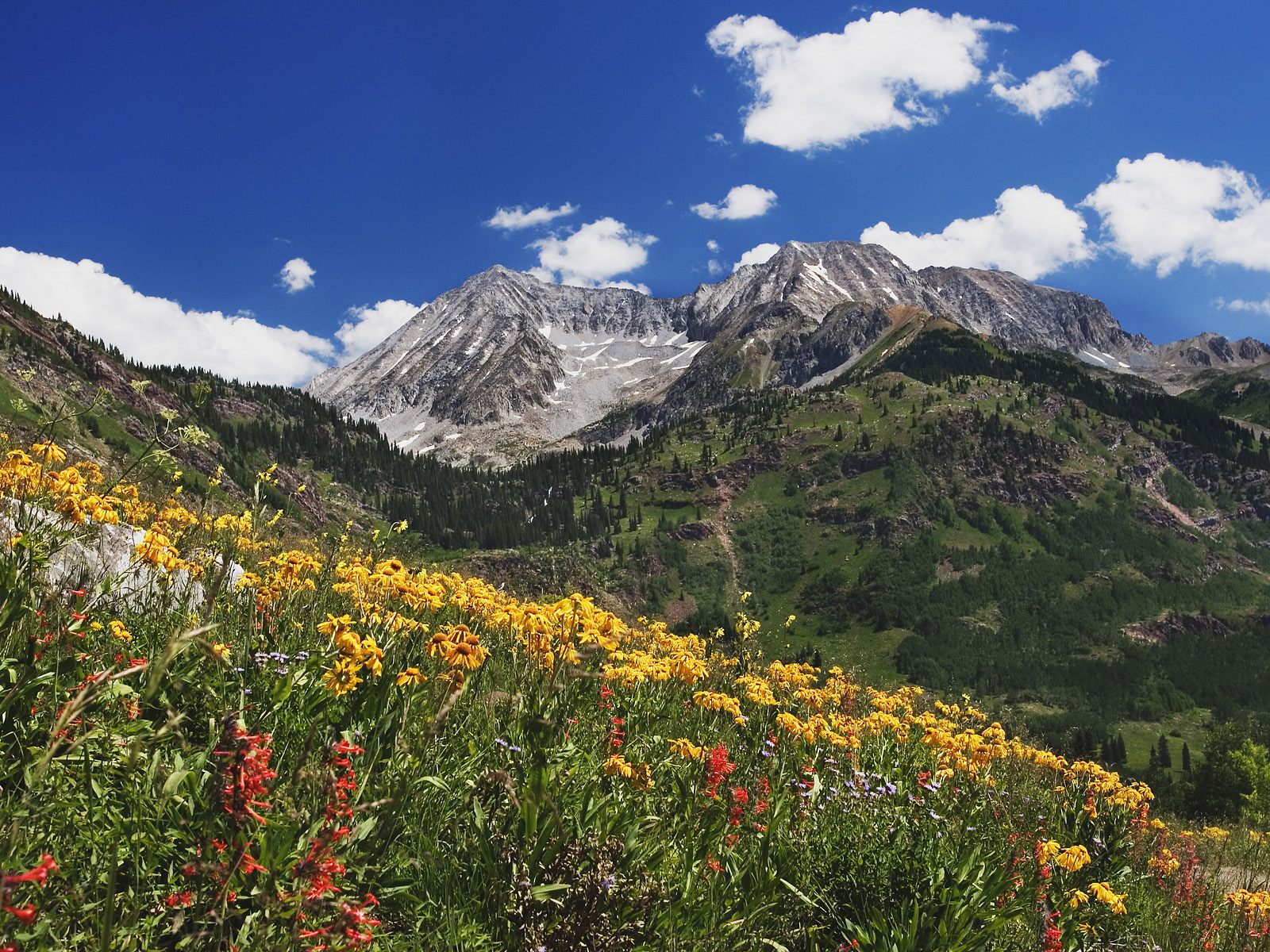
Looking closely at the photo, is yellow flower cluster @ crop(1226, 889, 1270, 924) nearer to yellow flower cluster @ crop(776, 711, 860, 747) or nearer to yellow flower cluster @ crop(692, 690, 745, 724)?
yellow flower cluster @ crop(776, 711, 860, 747)

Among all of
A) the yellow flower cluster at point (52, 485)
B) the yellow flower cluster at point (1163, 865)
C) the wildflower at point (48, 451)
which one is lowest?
the yellow flower cluster at point (1163, 865)

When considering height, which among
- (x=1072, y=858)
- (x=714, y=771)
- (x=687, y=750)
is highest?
(x=687, y=750)

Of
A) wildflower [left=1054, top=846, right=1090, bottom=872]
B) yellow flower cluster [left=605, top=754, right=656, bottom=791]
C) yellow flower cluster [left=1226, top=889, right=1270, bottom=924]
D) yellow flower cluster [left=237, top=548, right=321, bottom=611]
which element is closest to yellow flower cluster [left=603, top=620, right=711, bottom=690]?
yellow flower cluster [left=605, top=754, right=656, bottom=791]

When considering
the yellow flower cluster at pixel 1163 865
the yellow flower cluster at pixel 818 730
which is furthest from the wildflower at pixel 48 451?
the yellow flower cluster at pixel 1163 865

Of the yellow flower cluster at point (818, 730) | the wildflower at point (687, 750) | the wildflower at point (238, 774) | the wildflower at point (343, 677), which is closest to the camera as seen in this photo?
the wildflower at point (238, 774)

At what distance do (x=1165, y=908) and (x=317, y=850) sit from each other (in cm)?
1097

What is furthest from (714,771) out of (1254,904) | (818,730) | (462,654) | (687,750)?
(1254,904)

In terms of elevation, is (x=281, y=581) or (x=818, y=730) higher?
(x=281, y=581)

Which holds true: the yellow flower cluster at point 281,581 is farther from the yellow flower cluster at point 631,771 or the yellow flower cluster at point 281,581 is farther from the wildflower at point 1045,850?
the wildflower at point 1045,850

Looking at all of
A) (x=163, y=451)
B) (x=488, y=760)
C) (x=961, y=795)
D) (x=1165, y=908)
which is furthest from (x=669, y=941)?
(x=1165, y=908)

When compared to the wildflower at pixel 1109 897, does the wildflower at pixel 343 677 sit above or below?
above

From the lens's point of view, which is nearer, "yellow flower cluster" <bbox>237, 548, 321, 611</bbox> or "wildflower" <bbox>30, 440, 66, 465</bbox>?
"wildflower" <bbox>30, 440, 66, 465</bbox>

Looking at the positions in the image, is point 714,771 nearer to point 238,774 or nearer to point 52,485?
point 238,774

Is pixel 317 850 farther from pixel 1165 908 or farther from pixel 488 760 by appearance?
pixel 1165 908
